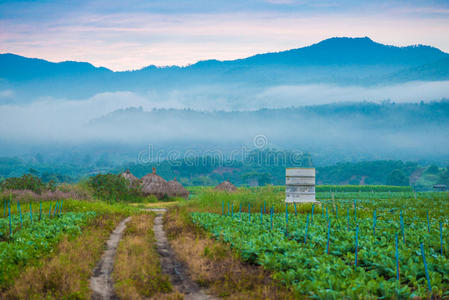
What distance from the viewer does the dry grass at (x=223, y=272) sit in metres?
9.93

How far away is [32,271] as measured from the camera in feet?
36.0

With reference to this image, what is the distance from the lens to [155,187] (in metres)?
46.7

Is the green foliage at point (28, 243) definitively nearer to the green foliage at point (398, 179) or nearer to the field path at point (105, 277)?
the field path at point (105, 277)

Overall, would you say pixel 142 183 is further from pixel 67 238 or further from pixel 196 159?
pixel 196 159

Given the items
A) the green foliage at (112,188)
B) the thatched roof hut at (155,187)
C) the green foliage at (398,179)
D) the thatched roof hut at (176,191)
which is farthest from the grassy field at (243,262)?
the green foliage at (398,179)

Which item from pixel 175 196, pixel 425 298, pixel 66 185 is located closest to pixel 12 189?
pixel 66 185

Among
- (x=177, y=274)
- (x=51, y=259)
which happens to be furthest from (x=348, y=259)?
(x=51, y=259)

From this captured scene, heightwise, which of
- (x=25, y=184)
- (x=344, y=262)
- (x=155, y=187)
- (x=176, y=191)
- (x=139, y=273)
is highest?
(x=344, y=262)

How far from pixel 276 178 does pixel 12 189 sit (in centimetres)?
11813

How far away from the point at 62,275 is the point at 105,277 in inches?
51.5

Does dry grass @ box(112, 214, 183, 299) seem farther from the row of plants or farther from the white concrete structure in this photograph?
the white concrete structure

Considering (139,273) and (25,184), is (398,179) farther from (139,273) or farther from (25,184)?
(139,273)

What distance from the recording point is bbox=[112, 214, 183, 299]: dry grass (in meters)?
10.1

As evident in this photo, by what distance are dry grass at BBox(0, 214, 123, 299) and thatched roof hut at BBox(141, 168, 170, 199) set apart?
3082 cm
